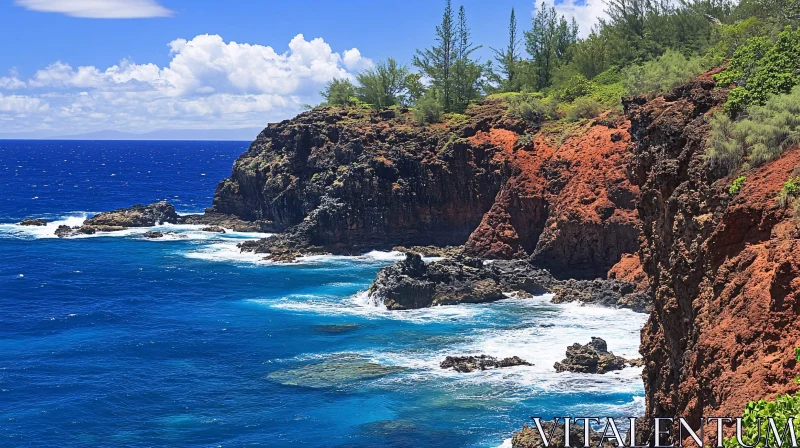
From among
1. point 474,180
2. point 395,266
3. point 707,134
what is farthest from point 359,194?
point 707,134

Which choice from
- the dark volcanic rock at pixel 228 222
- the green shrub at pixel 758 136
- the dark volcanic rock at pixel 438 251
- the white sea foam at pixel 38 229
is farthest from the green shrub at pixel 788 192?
the white sea foam at pixel 38 229

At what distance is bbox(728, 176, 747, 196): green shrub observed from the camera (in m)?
23.1

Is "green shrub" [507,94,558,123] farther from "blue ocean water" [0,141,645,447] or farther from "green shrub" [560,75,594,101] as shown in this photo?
"blue ocean water" [0,141,645,447]

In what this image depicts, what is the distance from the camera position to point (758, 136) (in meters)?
24.2

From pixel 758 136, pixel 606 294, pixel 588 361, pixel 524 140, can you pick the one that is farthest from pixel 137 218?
pixel 758 136

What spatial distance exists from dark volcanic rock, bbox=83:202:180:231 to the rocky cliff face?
32.2 ft

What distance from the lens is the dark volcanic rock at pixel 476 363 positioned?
40.0 meters

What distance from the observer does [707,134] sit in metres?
26.2

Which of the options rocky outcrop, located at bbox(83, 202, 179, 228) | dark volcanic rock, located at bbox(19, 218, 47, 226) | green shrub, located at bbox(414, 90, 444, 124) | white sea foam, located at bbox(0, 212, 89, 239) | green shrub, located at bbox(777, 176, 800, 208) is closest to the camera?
green shrub, located at bbox(777, 176, 800, 208)

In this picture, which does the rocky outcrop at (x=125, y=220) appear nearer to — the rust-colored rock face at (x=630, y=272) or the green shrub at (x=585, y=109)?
the green shrub at (x=585, y=109)

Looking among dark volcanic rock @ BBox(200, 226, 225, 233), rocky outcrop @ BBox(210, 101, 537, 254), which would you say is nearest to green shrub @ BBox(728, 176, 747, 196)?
rocky outcrop @ BBox(210, 101, 537, 254)

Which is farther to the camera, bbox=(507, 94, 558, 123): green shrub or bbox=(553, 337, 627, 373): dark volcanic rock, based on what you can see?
bbox=(507, 94, 558, 123): green shrub

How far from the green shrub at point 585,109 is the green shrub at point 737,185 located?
4756cm

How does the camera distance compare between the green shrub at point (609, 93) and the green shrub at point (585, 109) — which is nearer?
the green shrub at point (609, 93)
